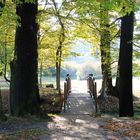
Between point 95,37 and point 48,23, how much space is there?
10.8 feet

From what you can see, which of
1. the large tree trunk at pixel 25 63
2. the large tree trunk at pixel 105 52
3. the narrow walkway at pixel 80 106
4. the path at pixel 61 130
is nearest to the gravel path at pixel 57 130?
the path at pixel 61 130

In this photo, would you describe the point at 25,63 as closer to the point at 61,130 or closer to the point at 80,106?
the point at 61,130

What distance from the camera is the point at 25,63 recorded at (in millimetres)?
13016

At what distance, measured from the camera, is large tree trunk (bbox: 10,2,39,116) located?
1289cm

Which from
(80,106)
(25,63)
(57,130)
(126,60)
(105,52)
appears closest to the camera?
(57,130)

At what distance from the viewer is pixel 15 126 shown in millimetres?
10703

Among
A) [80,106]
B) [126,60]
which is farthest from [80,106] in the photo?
[126,60]

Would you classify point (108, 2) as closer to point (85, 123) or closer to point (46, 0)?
point (85, 123)

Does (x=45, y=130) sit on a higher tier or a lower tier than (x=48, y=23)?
lower

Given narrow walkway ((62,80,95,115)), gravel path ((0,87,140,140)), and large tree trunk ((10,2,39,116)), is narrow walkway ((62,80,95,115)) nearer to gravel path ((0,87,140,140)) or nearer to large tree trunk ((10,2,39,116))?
large tree trunk ((10,2,39,116))

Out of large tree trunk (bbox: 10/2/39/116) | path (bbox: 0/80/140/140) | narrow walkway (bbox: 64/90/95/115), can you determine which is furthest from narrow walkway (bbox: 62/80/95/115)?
path (bbox: 0/80/140/140)

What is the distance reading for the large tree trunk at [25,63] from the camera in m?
12.9

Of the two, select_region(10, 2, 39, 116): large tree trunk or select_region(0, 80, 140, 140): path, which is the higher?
select_region(10, 2, 39, 116): large tree trunk

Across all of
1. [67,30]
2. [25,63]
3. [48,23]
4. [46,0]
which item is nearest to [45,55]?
[48,23]
